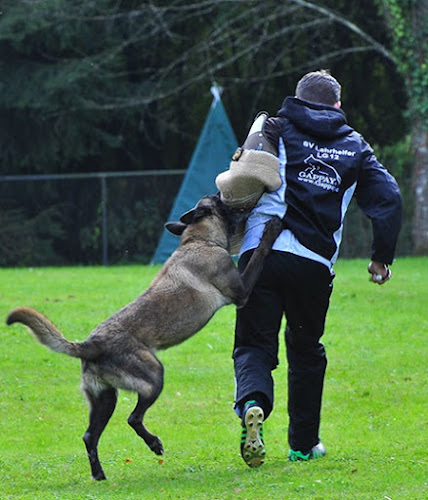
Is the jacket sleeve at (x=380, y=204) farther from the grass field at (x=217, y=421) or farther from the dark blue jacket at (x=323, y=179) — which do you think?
the grass field at (x=217, y=421)

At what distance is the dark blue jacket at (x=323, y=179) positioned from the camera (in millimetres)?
6156

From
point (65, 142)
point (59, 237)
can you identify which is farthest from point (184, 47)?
point (59, 237)

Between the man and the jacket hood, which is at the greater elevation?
the jacket hood

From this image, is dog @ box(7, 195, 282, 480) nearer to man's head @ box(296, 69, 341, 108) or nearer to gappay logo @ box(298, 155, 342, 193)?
gappay logo @ box(298, 155, 342, 193)

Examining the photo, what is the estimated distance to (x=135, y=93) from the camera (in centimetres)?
2694

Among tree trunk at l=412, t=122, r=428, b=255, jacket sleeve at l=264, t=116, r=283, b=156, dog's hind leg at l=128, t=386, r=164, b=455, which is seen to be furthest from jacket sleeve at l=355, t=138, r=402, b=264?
tree trunk at l=412, t=122, r=428, b=255

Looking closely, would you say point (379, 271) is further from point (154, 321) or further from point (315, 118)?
point (154, 321)

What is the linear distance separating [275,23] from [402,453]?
2058 centimetres

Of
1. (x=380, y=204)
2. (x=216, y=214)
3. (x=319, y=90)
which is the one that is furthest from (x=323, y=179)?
(x=216, y=214)

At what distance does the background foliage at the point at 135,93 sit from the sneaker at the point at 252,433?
17.4 meters

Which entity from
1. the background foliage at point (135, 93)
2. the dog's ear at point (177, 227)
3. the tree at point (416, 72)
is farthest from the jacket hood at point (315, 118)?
the background foliage at point (135, 93)

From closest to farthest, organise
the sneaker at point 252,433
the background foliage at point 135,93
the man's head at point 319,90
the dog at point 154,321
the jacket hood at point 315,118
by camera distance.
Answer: the sneaker at point 252,433
the dog at point 154,321
the jacket hood at point 315,118
the man's head at point 319,90
the background foliage at point 135,93

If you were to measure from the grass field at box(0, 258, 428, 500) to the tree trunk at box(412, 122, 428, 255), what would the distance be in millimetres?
8808

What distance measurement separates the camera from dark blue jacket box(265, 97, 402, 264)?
6.16 meters
